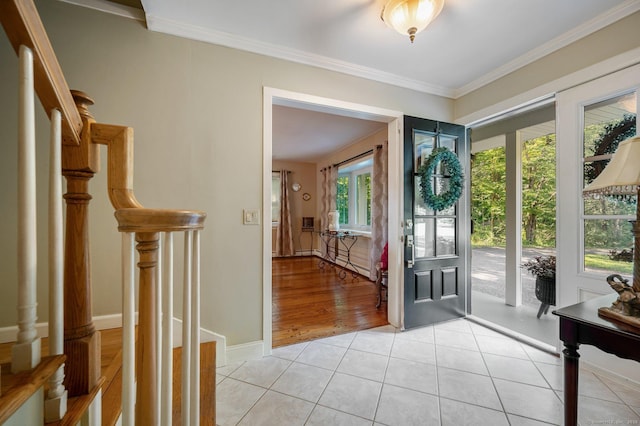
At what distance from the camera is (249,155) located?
2078mm

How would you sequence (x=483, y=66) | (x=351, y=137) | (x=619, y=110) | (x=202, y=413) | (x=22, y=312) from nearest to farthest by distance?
(x=22, y=312)
(x=202, y=413)
(x=619, y=110)
(x=483, y=66)
(x=351, y=137)

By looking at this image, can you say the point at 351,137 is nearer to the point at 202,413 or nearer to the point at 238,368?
the point at 238,368

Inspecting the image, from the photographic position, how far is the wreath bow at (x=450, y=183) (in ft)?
8.45

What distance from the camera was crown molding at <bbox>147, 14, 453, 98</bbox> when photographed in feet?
6.10

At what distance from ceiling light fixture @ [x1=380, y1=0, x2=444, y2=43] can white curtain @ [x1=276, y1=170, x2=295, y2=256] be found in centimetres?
503

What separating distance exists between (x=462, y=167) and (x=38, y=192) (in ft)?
11.4

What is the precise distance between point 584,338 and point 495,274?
4089 millimetres

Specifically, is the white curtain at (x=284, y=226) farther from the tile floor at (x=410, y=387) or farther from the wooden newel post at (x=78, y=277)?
the wooden newel post at (x=78, y=277)

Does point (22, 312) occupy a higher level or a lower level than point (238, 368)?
higher

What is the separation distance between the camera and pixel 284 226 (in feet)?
21.2

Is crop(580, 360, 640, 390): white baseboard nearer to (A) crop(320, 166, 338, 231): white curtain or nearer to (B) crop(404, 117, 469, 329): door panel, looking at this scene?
(B) crop(404, 117, 469, 329): door panel

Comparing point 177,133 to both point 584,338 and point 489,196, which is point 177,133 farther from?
point 489,196

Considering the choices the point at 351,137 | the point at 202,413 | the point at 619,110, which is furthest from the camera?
the point at 351,137

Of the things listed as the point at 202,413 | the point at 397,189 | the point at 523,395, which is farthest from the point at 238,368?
the point at 397,189
